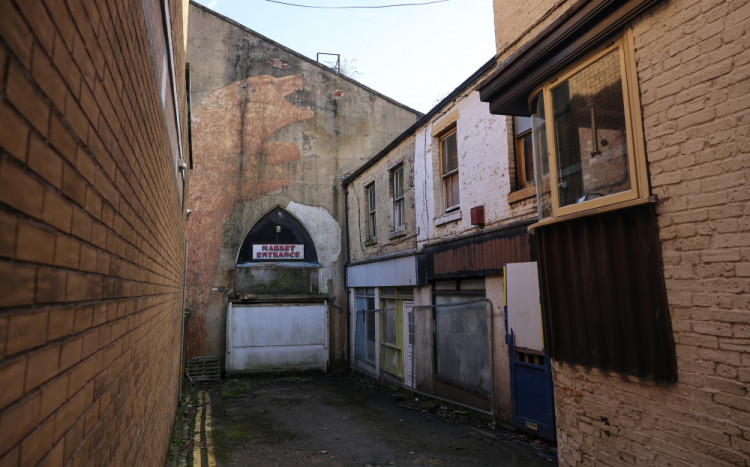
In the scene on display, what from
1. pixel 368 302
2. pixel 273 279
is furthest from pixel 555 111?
pixel 273 279

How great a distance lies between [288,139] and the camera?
17125 millimetres

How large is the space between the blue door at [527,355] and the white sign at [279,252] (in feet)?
33.4

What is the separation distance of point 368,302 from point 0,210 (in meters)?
14.8

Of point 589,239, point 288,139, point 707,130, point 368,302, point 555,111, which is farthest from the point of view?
point 288,139

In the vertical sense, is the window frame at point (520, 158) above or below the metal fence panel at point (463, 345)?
above

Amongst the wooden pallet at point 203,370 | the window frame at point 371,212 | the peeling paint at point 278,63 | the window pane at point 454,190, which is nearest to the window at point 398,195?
the window frame at point 371,212

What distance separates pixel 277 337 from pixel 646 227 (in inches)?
538

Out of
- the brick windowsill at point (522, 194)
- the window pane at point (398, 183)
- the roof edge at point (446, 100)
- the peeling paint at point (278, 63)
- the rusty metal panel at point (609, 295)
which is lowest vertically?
the rusty metal panel at point (609, 295)

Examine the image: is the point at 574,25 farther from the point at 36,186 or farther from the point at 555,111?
the point at 36,186

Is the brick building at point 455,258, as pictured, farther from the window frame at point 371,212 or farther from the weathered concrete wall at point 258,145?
the weathered concrete wall at point 258,145

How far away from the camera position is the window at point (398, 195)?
13.2 metres

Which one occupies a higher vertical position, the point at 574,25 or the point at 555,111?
the point at 574,25

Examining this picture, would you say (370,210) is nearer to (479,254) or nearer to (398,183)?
(398,183)

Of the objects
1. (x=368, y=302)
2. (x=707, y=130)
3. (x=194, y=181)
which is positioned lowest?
(x=368, y=302)
